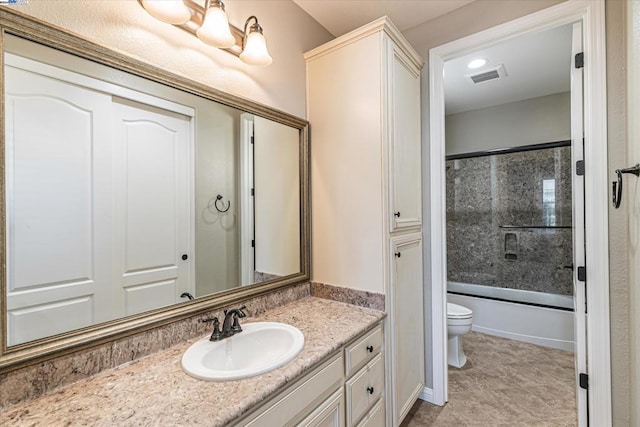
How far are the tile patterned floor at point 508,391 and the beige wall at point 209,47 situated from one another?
7.07ft

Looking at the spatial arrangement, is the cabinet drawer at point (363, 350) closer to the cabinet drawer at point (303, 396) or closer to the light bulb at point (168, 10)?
the cabinet drawer at point (303, 396)

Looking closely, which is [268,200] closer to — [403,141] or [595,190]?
[403,141]

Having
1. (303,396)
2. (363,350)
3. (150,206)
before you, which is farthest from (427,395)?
(150,206)

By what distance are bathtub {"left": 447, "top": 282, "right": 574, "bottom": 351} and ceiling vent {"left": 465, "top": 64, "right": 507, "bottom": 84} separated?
88.5 inches

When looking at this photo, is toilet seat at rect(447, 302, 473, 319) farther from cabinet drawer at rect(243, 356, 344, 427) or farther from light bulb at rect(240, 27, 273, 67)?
light bulb at rect(240, 27, 273, 67)

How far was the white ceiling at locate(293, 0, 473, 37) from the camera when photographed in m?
1.75

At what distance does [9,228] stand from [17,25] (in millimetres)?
572

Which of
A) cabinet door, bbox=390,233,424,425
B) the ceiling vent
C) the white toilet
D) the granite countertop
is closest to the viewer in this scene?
the granite countertop

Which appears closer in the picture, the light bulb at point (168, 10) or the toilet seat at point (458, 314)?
the light bulb at point (168, 10)

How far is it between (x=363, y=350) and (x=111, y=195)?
3.99 feet

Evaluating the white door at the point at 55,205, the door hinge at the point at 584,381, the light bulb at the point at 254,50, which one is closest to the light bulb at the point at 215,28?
the light bulb at the point at 254,50

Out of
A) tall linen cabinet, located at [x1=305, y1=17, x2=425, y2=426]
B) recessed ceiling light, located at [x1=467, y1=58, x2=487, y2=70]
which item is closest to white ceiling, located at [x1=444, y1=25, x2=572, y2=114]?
recessed ceiling light, located at [x1=467, y1=58, x2=487, y2=70]

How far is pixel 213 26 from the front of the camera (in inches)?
46.5

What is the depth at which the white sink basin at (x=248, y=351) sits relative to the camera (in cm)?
95
